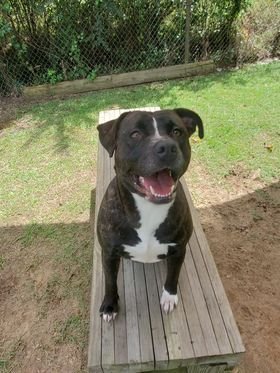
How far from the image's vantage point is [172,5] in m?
7.21

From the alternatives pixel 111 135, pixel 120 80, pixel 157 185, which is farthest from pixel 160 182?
pixel 120 80

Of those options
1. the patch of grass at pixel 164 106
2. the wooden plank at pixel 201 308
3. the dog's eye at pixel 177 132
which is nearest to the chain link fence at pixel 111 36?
the patch of grass at pixel 164 106

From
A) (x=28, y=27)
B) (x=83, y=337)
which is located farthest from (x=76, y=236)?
(x=28, y=27)

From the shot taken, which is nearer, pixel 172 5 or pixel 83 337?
pixel 83 337

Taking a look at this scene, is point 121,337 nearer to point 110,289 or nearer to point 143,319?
point 143,319

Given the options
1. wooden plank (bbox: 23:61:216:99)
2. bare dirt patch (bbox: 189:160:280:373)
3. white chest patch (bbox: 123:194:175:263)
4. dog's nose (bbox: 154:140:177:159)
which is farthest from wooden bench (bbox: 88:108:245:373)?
wooden plank (bbox: 23:61:216:99)

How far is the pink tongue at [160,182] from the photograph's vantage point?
7.00 ft

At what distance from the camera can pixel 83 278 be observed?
3.57m

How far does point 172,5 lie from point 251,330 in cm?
621

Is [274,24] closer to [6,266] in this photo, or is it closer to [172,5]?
[172,5]

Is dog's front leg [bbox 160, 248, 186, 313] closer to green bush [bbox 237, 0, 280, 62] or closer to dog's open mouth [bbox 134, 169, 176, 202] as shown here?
dog's open mouth [bbox 134, 169, 176, 202]

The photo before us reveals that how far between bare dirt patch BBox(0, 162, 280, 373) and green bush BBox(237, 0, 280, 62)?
4080 mm

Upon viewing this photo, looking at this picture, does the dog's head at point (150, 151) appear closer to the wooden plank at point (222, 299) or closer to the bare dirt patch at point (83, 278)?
the wooden plank at point (222, 299)

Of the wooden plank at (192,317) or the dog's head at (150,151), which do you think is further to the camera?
the wooden plank at (192,317)
